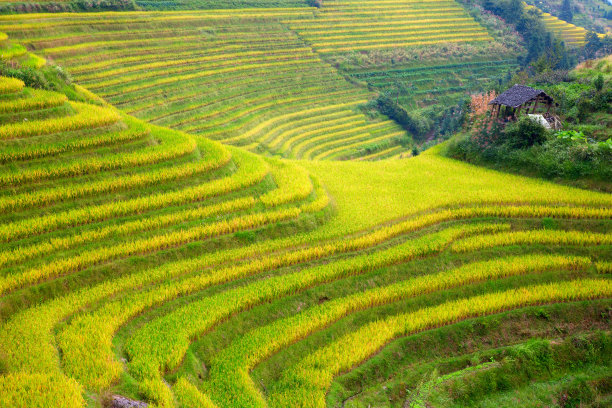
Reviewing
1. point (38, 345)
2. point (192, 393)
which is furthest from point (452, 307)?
point (38, 345)

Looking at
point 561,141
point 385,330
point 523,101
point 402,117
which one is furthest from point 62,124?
point 402,117

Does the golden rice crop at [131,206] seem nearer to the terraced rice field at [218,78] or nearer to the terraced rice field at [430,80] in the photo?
the terraced rice field at [218,78]

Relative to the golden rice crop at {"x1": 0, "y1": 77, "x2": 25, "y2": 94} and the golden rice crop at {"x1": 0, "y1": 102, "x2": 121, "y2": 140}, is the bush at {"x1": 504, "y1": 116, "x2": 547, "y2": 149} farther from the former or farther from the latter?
the golden rice crop at {"x1": 0, "y1": 77, "x2": 25, "y2": 94}

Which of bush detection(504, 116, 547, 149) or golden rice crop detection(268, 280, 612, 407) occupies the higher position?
bush detection(504, 116, 547, 149)

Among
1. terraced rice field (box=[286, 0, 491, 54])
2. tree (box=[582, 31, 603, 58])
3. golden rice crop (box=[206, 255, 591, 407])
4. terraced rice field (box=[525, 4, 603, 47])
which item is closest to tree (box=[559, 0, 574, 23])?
terraced rice field (box=[525, 4, 603, 47])

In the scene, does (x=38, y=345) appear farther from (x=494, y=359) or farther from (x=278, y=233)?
(x=494, y=359)

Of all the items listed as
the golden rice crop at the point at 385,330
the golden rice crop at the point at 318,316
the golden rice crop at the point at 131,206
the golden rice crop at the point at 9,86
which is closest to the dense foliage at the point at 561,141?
the golden rice crop at the point at 318,316
